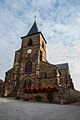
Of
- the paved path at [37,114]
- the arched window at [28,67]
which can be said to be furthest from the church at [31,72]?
the paved path at [37,114]

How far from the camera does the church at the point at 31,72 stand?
19391 millimetres

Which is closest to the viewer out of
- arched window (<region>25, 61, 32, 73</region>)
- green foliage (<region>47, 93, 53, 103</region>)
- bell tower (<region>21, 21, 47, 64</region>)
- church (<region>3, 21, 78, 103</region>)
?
green foliage (<region>47, 93, 53, 103</region>)

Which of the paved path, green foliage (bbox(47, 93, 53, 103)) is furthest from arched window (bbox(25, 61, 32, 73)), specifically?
the paved path

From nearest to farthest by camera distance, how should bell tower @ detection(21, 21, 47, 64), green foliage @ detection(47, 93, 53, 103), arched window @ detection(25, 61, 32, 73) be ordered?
green foliage @ detection(47, 93, 53, 103) < arched window @ detection(25, 61, 32, 73) < bell tower @ detection(21, 21, 47, 64)

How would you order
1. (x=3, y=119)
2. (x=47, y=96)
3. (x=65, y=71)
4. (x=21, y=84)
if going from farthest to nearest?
(x=65, y=71)
(x=21, y=84)
(x=47, y=96)
(x=3, y=119)

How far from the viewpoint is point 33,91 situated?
14.5 m

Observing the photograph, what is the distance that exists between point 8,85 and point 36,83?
25.4 feet

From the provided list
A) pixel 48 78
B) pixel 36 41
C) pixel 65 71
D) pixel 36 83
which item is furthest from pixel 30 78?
pixel 65 71

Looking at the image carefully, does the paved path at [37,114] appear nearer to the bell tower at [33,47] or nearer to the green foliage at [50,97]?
the green foliage at [50,97]

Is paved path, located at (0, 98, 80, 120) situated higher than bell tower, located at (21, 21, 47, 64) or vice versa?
bell tower, located at (21, 21, 47, 64)

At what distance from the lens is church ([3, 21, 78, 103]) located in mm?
19391

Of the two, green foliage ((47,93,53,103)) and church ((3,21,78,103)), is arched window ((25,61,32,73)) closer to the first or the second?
church ((3,21,78,103))

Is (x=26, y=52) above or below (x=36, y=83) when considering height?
above

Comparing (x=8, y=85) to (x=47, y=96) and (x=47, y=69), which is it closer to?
(x=47, y=69)
